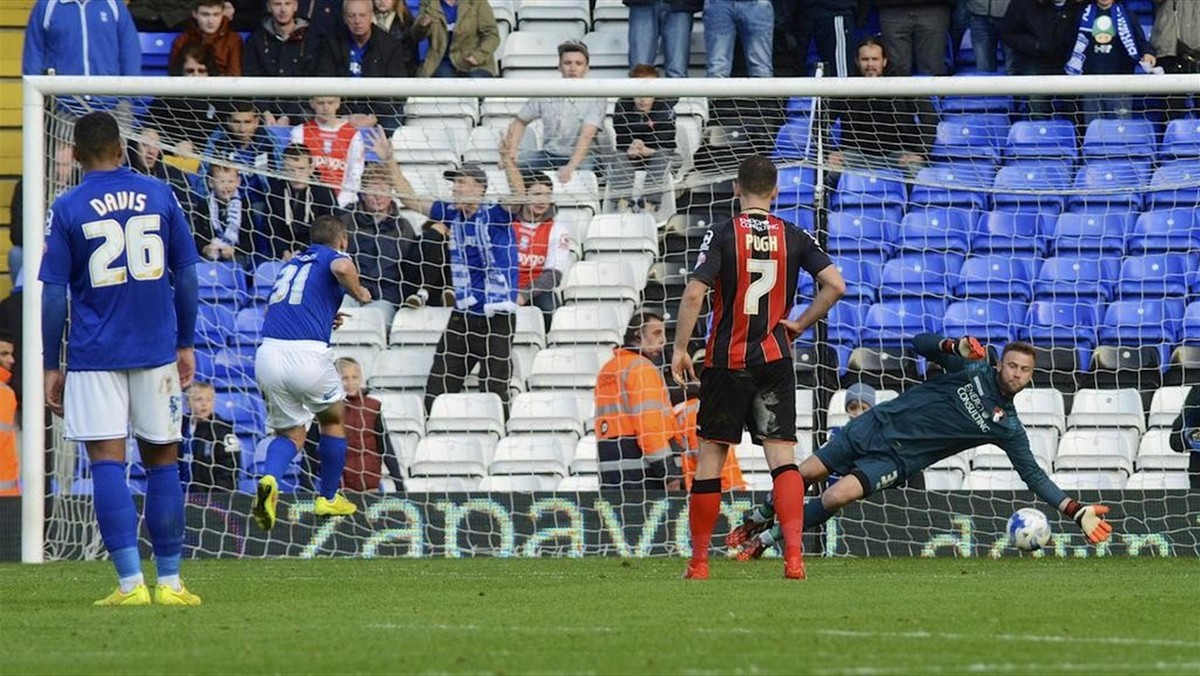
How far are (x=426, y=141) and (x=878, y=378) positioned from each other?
151 inches

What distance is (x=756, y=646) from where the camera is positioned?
21.6 feet

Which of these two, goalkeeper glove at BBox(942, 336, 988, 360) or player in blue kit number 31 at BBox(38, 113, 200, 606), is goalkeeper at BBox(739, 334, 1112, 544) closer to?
goalkeeper glove at BBox(942, 336, 988, 360)

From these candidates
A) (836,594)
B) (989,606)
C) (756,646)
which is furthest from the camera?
(836,594)

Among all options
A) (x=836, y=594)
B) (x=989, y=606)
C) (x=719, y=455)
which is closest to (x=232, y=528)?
(x=719, y=455)

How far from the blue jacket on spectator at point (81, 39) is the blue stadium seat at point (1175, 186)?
26.8 feet

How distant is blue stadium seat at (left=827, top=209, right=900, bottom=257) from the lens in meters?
14.6

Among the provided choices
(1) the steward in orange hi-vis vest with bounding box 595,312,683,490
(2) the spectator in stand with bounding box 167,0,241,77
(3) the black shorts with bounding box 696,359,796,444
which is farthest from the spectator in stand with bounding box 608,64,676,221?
(3) the black shorts with bounding box 696,359,796,444

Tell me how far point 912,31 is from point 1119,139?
2.24 m

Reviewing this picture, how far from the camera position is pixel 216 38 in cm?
1689

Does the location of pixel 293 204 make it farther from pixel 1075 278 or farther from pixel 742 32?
pixel 1075 278

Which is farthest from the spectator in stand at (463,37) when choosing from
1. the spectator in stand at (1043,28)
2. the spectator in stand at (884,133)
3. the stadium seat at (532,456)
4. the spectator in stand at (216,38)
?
the spectator in stand at (1043,28)

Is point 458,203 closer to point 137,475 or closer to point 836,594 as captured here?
point 137,475

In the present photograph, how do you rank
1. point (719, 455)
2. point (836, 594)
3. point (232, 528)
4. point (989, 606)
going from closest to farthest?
point (989, 606) → point (836, 594) → point (719, 455) → point (232, 528)

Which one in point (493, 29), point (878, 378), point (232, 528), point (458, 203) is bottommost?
point (232, 528)
